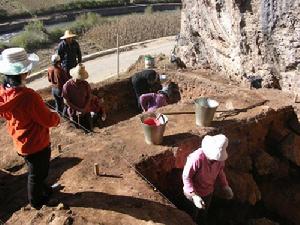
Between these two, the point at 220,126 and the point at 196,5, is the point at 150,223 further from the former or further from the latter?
the point at 196,5

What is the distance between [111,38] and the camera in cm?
2181

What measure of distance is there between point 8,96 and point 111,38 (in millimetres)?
17868

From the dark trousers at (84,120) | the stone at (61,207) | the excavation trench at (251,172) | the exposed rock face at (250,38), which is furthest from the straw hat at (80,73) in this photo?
the exposed rock face at (250,38)

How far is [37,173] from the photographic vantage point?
4684 mm

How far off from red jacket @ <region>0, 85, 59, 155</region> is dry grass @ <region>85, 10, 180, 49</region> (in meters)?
16.7

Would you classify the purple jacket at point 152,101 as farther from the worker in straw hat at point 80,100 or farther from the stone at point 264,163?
the stone at point 264,163

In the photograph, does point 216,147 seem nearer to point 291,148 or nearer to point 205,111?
point 205,111

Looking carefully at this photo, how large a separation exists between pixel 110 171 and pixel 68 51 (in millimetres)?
3834

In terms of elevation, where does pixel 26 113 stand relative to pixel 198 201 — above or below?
above

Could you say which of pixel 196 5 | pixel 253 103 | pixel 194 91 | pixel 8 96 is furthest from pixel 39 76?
pixel 8 96

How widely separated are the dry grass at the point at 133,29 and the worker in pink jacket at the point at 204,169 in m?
16.4

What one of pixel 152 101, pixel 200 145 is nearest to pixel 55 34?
pixel 152 101

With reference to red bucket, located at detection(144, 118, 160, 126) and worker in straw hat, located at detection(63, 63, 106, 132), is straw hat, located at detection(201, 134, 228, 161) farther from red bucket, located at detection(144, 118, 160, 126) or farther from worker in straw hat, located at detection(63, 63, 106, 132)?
worker in straw hat, located at detection(63, 63, 106, 132)

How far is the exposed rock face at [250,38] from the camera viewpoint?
810 centimetres
